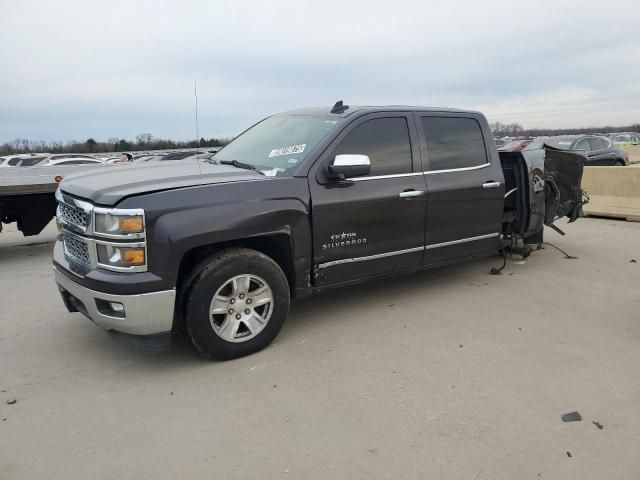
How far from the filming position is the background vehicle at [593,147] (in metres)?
16.4

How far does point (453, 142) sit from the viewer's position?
511 centimetres

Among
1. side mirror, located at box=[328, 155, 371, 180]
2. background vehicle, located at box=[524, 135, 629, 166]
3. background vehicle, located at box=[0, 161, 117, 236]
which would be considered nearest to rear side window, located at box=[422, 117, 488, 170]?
side mirror, located at box=[328, 155, 371, 180]

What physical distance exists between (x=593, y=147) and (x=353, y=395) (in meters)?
17.1

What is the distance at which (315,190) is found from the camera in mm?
4023

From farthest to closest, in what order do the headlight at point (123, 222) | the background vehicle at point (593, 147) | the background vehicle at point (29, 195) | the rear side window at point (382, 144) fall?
the background vehicle at point (593, 147)
the background vehicle at point (29, 195)
the rear side window at point (382, 144)
the headlight at point (123, 222)

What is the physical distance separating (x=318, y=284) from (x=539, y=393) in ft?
5.99

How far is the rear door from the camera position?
4.84m

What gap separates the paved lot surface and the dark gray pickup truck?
1.32ft

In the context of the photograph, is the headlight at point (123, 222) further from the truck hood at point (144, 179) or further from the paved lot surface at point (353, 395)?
the paved lot surface at point (353, 395)

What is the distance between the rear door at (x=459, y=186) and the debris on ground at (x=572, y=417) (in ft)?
7.06

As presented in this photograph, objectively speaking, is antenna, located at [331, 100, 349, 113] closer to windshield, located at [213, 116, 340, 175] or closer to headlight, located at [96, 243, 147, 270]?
windshield, located at [213, 116, 340, 175]

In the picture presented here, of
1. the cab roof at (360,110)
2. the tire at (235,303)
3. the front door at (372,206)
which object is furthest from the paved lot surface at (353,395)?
the cab roof at (360,110)

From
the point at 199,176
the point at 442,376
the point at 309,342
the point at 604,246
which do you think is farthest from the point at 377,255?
A: the point at 604,246

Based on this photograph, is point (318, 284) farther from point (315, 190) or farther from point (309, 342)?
point (315, 190)
